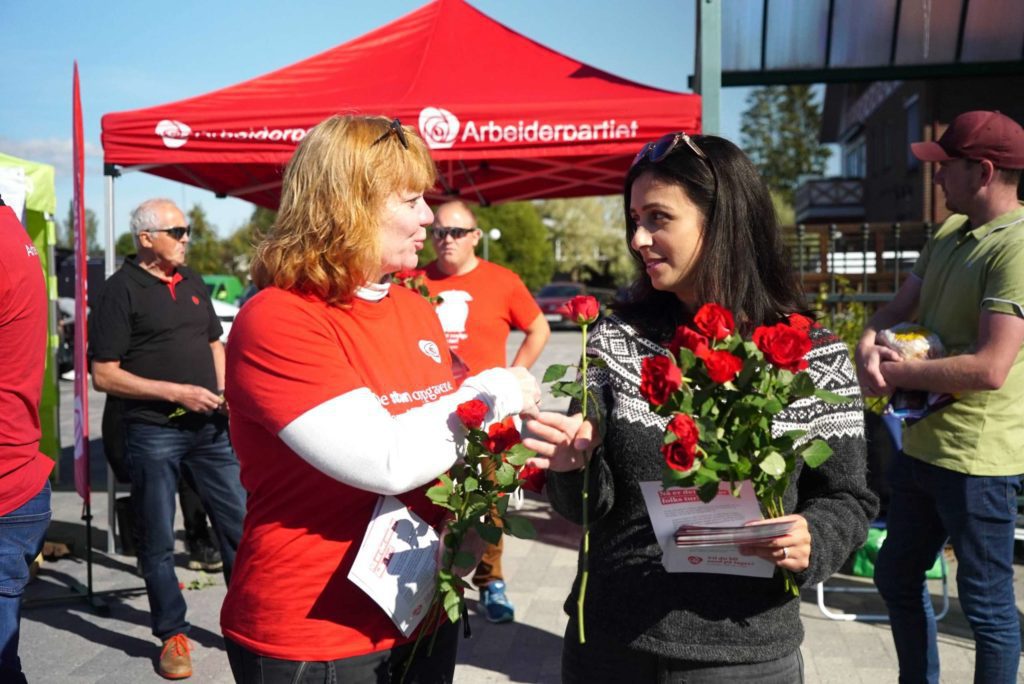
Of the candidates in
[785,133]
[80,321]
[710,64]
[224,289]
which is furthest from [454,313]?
[785,133]

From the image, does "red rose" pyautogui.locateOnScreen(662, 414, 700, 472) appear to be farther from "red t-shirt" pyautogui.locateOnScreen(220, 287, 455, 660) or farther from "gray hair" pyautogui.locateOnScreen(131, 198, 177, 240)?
"gray hair" pyautogui.locateOnScreen(131, 198, 177, 240)

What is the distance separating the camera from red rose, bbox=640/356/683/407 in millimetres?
1571

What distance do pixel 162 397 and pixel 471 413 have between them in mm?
3319

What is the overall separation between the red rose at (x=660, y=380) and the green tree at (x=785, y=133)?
62.9 m

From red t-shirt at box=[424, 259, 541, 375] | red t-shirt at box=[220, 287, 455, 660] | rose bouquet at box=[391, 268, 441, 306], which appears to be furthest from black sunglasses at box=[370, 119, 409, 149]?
rose bouquet at box=[391, 268, 441, 306]

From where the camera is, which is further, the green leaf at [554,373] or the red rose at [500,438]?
the red rose at [500,438]

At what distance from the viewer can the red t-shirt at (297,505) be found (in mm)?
1877

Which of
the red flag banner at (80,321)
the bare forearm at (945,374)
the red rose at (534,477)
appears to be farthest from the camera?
the red flag banner at (80,321)

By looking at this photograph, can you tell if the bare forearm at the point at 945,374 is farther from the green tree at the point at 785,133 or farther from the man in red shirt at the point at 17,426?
the green tree at the point at 785,133

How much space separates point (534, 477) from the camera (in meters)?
2.12

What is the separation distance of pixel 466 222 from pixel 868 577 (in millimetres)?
3143

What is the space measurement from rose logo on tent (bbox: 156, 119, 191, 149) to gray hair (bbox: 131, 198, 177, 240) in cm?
125

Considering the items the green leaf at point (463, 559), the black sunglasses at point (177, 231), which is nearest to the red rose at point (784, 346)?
the green leaf at point (463, 559)

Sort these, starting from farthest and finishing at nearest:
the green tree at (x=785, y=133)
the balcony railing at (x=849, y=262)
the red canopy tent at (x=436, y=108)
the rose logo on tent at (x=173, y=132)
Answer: the green tree at (x=785, y=133) < the balcony railing at (x=849, y=262) < the rose logo on tent at (x=173, y=132) < the red canopy tent at (x=436, y=108)
